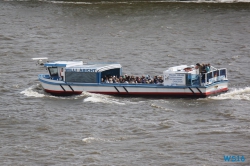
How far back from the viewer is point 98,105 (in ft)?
210

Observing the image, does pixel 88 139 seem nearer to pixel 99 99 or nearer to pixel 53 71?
pixel 99 99

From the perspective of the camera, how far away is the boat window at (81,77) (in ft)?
222

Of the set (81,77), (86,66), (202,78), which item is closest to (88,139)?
(81,77)

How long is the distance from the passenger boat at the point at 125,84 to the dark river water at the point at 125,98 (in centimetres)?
88

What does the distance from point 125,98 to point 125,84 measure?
1.35 m

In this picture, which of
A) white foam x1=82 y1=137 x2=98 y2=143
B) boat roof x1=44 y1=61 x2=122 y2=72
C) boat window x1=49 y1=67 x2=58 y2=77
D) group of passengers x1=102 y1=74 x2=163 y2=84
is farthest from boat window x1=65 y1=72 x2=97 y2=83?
white foam x1=82 y1=137 x2=98 y2=143

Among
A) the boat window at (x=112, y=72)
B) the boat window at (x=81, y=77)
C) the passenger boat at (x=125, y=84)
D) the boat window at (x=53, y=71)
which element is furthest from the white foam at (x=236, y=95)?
the boat window at (x=53, y=71)

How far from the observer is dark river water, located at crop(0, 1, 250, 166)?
50.7m

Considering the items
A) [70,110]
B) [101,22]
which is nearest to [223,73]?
[70,110]

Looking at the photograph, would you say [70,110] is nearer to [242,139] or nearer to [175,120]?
[175,120]

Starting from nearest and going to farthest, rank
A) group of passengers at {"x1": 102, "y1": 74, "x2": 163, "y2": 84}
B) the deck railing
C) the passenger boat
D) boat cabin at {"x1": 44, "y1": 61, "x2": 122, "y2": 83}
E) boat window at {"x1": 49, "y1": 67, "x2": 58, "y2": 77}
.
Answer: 1. the deck railing
2. the passenger boat
3. group of passengers at {"x1": 102, "y1": 74, "x2": 163, "y2": 84}
4. boat cabin at {"x1": 44, "y1": 61, "x2": 122, "y2": 83}
5. boat window at {"x1": 49, "y1": 67, "x2": 58, "y2": 77}

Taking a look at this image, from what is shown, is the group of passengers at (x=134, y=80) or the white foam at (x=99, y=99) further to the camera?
the group of passengers at (x=134, y=80)

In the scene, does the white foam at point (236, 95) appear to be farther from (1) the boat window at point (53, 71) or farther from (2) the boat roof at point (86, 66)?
(1) the boat window at point (53, 71)

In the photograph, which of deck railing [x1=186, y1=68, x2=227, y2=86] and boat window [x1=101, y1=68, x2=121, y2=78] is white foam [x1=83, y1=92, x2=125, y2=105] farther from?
deck railing [x1=186, y1=68, x2=227, y2=86]
